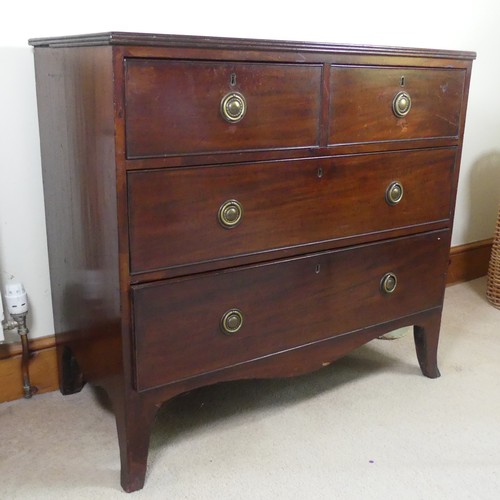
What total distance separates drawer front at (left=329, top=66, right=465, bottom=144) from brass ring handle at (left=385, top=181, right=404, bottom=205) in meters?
0.11

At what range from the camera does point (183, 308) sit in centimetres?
121

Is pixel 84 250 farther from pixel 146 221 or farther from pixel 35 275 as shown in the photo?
pixel 35 275

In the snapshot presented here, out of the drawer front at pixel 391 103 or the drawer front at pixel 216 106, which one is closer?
the drawer front at pixel 216 106

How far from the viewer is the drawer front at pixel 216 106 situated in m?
1.05

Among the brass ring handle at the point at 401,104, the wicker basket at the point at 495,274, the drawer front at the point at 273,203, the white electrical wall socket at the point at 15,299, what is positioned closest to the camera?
the drawer front at the point at 273,203

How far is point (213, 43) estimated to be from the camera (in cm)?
109

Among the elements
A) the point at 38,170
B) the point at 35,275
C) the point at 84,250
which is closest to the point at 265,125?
the point at 84,250

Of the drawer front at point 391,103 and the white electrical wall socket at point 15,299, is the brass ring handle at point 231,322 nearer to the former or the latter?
the drawer front at point 391,103

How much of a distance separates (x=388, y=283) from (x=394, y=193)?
0.74ft

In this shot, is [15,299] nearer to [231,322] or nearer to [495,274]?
[231,322]

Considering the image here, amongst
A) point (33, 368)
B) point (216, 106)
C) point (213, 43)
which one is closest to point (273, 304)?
point (216, 106)

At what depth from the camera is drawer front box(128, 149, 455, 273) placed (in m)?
1.12

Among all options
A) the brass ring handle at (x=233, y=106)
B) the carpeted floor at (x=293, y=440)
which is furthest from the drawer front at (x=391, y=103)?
the carpeted floor at (x=293, y=440)

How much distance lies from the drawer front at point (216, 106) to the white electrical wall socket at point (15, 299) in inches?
24.3
